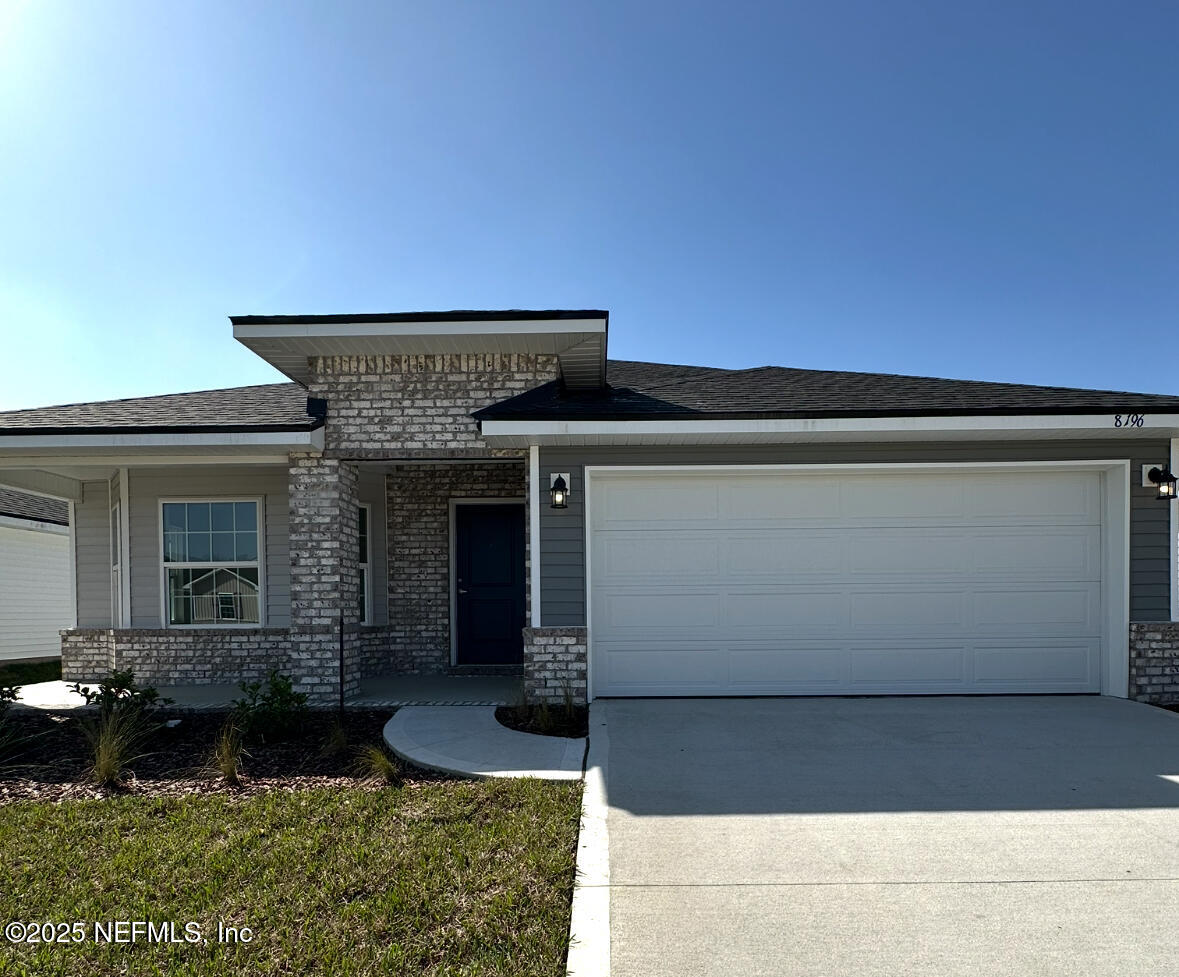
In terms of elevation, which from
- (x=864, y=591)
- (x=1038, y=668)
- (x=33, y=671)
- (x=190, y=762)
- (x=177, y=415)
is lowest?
(x=33, y=671)

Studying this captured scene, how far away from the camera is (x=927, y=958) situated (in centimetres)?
304

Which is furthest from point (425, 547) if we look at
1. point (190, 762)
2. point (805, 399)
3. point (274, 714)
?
point (805, 399)

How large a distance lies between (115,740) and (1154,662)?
968 centimetres

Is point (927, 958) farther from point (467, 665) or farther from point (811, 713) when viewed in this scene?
point (467, 665)

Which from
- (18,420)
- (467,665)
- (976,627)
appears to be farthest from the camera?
(467,665)

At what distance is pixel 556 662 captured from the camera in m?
7.80

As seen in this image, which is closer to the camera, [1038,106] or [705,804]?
[705,804]

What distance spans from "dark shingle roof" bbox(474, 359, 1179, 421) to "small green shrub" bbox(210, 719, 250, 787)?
11.5 ft

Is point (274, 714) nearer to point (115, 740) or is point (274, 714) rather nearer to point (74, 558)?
point (115, 740)

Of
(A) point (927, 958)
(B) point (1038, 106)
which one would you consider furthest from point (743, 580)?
(B) point (1038, 106)

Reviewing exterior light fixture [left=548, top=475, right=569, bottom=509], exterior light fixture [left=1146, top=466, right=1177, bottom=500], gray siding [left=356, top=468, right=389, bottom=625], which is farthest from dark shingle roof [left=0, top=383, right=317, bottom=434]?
exterior light fixture [left=1146, top=466, right=1177, bottom=500]

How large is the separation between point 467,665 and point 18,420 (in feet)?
19.7

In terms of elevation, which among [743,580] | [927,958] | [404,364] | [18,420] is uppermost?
[404,364]

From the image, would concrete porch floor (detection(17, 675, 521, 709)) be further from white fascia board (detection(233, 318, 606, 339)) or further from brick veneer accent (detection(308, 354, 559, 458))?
white fascia board (detection(233, 318, 606, 339))
